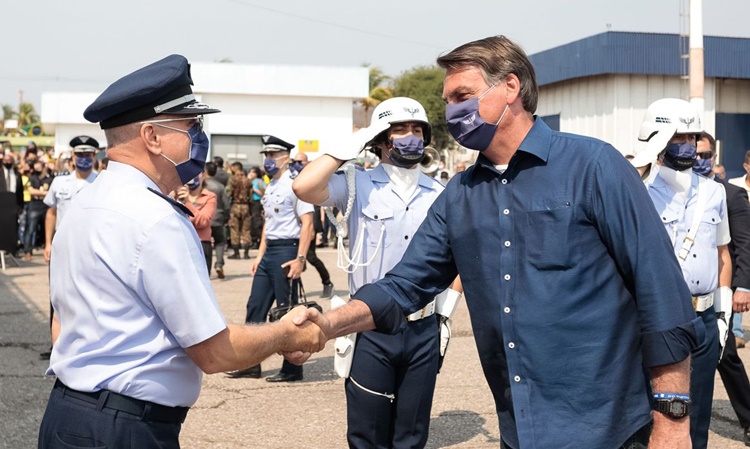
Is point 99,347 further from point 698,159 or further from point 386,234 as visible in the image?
point 698,159

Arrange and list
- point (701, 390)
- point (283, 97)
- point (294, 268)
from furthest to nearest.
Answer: point (283, 97), point (294, 268), point (701, 390)

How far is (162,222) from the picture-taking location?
319 cm

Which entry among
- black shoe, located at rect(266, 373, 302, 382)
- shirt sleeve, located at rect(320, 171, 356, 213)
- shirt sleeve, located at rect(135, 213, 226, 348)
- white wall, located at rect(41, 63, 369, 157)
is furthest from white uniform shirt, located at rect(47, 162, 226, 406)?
white wall, located at rect(41, 63, 369, 157)

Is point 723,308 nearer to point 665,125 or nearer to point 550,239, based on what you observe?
point 665,125

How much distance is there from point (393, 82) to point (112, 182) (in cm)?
6505

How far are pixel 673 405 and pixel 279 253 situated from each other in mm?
7529

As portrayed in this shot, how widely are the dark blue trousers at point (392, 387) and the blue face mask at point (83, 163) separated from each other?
559cm

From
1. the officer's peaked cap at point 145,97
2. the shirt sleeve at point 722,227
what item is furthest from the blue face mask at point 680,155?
the officer's peaked cap at point 145,97

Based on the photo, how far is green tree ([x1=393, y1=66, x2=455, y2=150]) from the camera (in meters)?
57.0

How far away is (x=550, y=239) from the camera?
330cm

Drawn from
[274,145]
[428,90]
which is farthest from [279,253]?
[428,90]

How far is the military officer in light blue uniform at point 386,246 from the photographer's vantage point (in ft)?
18.0

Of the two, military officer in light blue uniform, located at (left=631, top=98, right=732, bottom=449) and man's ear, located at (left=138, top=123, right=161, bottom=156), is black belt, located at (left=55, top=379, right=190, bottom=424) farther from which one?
military officer in light blue uniform, located at (left=631, top=98, right=732, bottom=449)

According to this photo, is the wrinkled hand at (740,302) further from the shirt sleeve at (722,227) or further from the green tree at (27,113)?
the green tree at (27,113)
